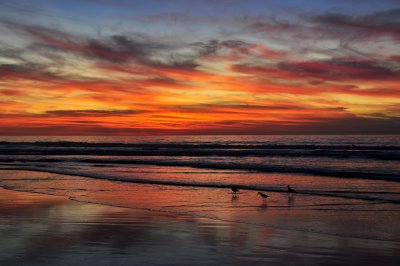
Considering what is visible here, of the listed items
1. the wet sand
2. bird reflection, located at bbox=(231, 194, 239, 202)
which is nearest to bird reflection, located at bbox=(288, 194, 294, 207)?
the wet sand

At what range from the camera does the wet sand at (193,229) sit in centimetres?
694

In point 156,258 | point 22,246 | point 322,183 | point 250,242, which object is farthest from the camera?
point 322,183

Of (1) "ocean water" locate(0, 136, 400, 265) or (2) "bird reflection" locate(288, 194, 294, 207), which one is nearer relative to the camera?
(1) "ocean water" locate(0, 136, 400, 265)

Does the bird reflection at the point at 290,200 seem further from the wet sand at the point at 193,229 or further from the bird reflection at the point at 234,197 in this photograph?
the bird reflection at the point at 234,197

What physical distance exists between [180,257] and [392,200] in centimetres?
934

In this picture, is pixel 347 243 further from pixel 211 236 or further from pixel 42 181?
pixel 42 181

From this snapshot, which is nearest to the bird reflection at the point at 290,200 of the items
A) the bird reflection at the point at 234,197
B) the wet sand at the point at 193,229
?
the wet sand at the point at 193,229

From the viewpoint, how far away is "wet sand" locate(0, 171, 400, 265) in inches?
273

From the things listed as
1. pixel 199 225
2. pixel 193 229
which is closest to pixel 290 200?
pixel 199 225

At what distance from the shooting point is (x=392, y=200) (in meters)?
13.9

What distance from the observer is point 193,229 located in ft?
30.0

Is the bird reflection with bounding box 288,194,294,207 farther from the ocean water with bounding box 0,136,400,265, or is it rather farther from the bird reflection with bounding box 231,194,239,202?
the bird reflection with bounding box 231,194,239,202

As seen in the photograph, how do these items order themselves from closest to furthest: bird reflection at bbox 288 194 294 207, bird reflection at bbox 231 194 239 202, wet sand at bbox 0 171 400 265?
wet sand at bbox 0 171 400 265 → bird reflection at bbox 288 194 294 207 → bird reflection at bbox 231 194 239 202

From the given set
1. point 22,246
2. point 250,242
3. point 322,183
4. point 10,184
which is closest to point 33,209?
point 22,246
